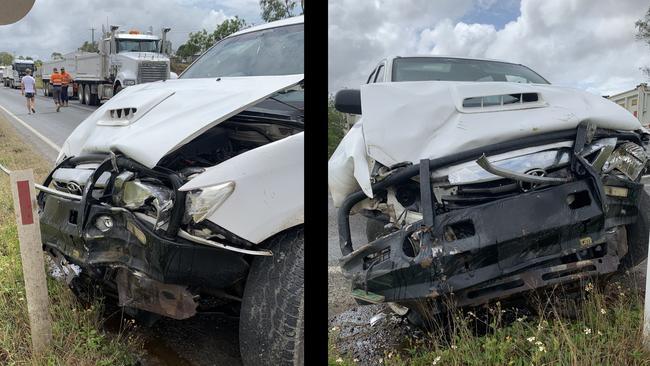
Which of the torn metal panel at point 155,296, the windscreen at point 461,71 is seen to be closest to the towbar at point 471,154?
→ the windscreen at point 461,71

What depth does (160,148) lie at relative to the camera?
1.58m

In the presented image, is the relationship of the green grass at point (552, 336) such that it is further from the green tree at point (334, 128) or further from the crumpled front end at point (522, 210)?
the green tree at point (334, 128)

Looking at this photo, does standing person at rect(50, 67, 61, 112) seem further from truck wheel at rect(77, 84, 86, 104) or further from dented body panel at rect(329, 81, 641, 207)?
dented body panel at rect(329, 81, 641, 207)

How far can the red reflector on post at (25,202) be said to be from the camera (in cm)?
172

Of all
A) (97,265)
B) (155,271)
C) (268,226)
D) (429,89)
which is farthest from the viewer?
(97,265)

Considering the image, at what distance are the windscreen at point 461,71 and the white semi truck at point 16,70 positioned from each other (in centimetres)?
118

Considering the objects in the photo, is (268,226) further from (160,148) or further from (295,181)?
(160,148)

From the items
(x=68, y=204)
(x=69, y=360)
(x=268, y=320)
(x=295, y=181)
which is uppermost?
(x=295, y=181)

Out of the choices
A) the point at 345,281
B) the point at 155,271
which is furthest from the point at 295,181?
the point at 155,271

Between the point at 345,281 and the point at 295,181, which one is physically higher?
the point at 295,181

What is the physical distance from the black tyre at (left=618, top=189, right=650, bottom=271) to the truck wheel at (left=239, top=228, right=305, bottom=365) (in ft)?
2.82

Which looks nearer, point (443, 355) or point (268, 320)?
point (443, 355)

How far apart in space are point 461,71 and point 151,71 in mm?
942

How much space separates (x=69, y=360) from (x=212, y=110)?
1.03 m
